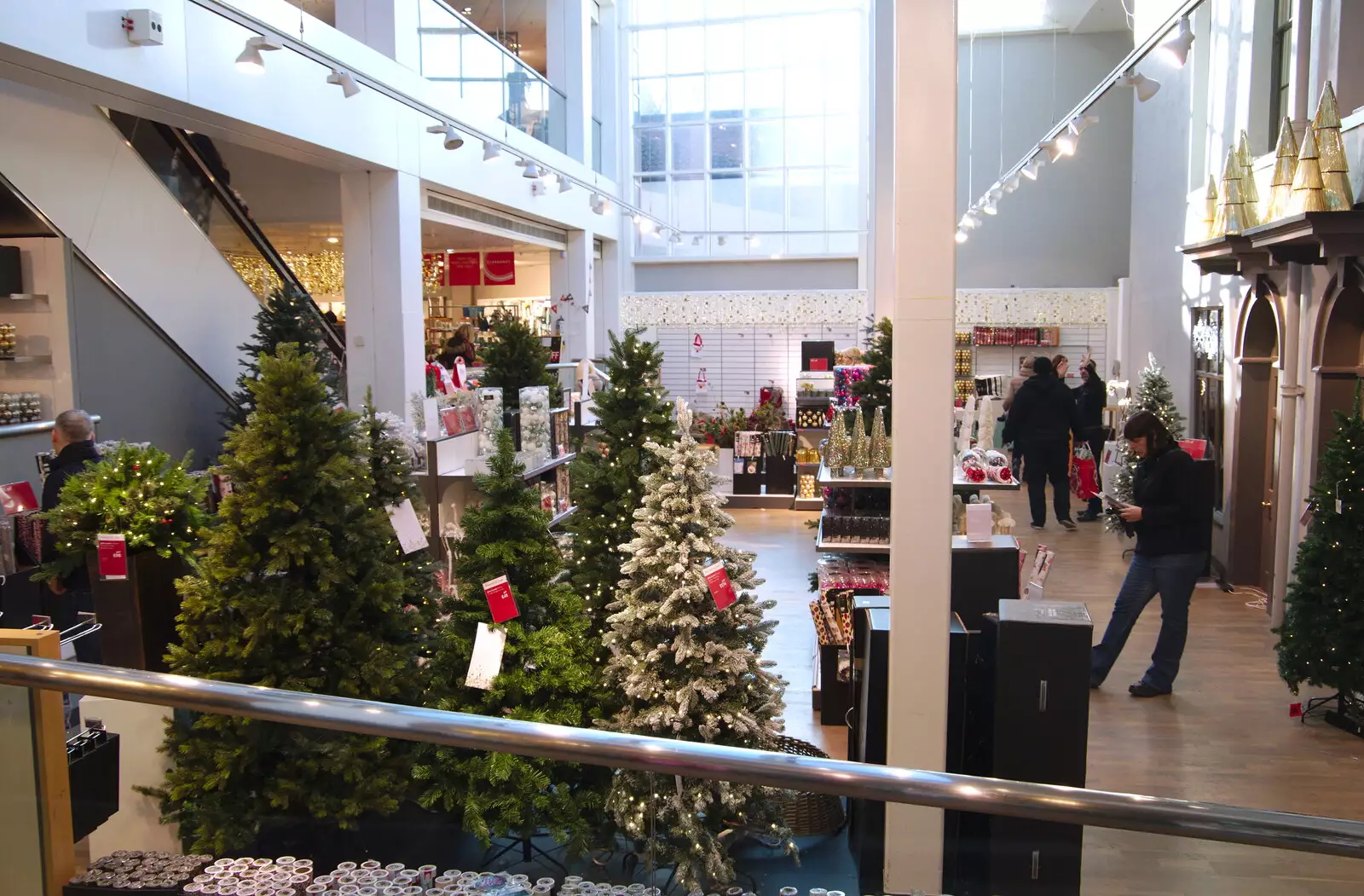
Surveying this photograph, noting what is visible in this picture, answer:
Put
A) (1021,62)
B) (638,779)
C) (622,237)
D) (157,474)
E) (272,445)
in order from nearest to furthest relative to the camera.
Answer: (638,779) → (272,445) → (157,474) → (1021,62) → (622,237)

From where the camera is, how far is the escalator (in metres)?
9.82

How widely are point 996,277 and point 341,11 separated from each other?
37.4 ft

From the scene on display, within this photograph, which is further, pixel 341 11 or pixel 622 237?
pixel 622 237

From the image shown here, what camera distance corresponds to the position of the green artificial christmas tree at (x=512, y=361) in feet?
23.9

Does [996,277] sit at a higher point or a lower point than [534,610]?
higher

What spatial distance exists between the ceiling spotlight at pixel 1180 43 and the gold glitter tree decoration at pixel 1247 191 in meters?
1.63

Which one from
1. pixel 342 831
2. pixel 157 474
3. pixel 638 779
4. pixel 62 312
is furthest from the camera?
pixel 62 312

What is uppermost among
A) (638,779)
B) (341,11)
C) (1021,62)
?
(1021,62)

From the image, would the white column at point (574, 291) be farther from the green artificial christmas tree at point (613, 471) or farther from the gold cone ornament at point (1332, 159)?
the green artificial christmas tree at point (613, 471)

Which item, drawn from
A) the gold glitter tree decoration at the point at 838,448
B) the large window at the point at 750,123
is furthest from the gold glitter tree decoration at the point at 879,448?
the large window at the point at 750,123

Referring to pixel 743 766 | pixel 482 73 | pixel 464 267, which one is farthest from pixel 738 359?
pixel 743 766

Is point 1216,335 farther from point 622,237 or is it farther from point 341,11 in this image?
point 622,237

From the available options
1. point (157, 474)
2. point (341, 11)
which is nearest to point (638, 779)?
point (157, 474)

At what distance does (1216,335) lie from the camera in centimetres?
928
